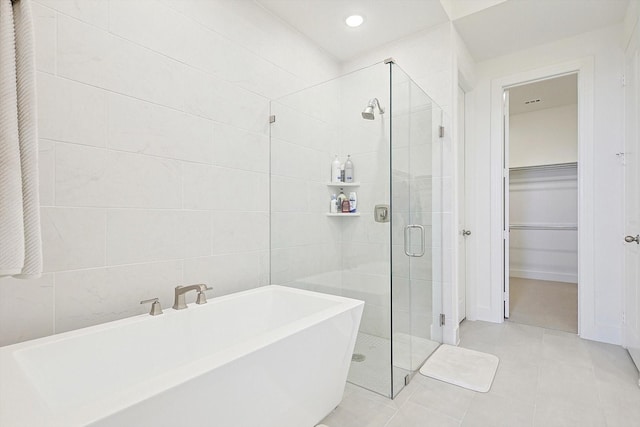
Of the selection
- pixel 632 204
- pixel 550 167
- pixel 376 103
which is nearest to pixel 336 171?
pixel 376 103

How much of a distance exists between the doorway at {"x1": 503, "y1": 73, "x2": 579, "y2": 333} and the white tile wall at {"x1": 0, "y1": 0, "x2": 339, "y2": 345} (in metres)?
3.88

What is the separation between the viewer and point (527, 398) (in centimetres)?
194

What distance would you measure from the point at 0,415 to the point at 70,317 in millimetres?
762

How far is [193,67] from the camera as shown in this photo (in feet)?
6.38

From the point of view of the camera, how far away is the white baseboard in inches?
202

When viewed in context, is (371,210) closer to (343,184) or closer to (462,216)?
(343,184)

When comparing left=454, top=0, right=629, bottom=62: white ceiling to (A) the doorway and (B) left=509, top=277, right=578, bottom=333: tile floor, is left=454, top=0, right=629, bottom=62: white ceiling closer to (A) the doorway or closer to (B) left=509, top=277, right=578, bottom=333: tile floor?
(A) the doorway

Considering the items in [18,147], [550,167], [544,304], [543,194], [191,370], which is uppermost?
[550,167]

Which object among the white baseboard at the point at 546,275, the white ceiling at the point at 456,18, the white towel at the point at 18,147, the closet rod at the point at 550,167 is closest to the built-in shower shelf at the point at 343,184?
the white ceiling at the point at 456,18

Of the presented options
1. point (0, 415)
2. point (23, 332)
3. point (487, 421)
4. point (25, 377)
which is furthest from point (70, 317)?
point (487, 421)

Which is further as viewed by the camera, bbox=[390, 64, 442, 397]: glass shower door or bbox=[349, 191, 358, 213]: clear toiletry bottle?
bbox=[349, 191, 358, 213]: clear toiletry bottle

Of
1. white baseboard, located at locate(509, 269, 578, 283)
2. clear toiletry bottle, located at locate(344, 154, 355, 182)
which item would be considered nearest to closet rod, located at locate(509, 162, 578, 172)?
white baseboard, located at locate(509, 269, 578, 283)

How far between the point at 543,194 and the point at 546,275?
1.35m

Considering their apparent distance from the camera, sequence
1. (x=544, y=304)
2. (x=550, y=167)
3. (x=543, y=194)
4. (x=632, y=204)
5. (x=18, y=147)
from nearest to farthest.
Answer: (x=18, y=147), (x=632, y=204), (x=544, y=304), (x=550, y=167), (x=543, y=194)
